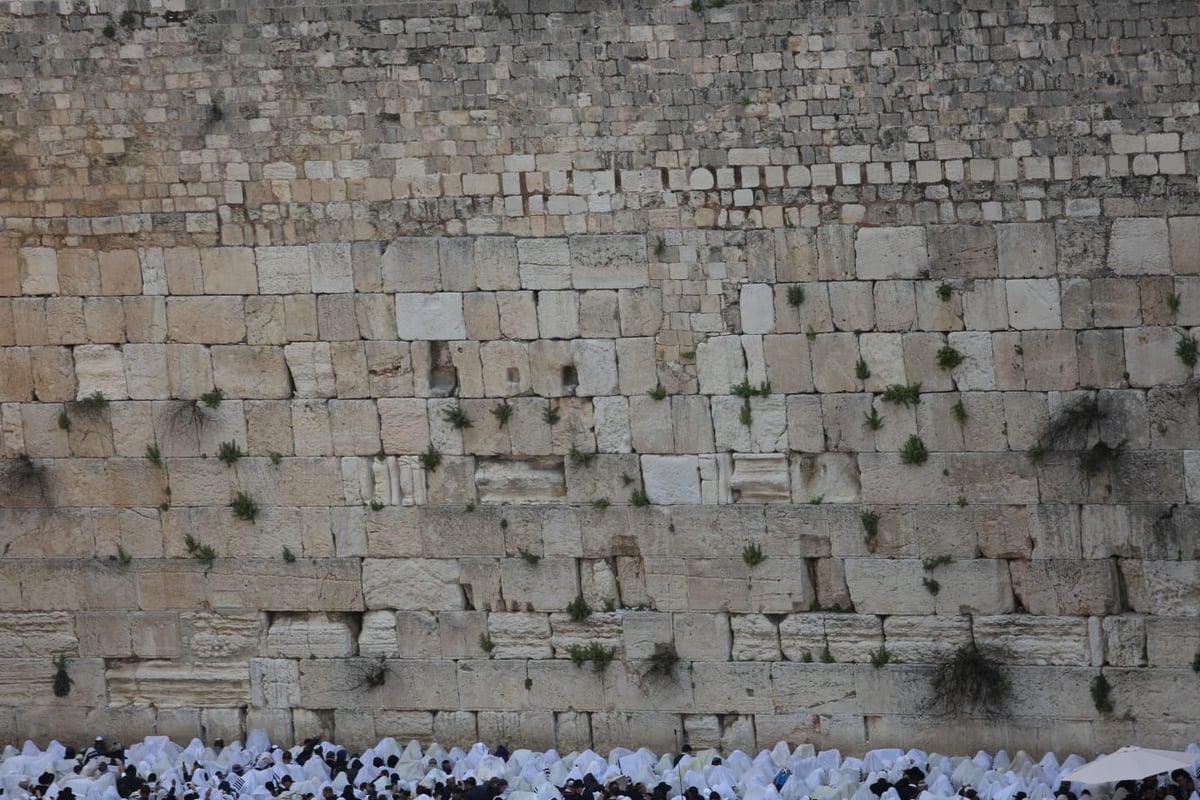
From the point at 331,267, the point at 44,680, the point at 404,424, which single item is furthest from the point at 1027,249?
the point at 44,680

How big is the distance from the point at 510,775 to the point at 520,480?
201cm

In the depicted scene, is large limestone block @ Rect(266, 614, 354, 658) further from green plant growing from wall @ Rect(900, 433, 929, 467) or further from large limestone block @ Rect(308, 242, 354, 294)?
green plant growing from wall @ Rect(900, 433, 929, 467)

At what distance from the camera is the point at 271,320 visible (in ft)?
38.2

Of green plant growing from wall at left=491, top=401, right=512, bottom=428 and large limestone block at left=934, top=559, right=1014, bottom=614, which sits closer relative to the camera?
large limestone block at left=934, top=559, right=1014, bottom=614

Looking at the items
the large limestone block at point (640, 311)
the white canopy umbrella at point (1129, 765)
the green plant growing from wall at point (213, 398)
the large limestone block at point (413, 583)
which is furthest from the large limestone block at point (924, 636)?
the green plant growing from wall at point (213, 398)

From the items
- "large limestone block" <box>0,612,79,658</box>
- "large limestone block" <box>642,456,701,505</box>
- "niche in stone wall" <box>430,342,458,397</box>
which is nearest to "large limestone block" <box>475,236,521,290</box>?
"niche in stone wall" <box>430,342,458,397</box>

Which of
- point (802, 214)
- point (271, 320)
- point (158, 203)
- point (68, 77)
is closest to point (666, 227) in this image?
point (802, 214)

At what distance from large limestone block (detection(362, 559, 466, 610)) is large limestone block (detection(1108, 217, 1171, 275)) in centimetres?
491

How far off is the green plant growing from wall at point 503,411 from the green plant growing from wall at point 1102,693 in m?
4.26

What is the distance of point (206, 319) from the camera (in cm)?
1170

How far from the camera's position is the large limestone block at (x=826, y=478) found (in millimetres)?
11117

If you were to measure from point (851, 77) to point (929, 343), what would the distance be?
5.89ft

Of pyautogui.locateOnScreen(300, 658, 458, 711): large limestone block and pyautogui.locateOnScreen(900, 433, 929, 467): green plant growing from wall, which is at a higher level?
pyautogui.locateOnScreen(900, 433, 929, 467): green plant growing from wall

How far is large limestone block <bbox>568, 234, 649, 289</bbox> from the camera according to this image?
439 inches
